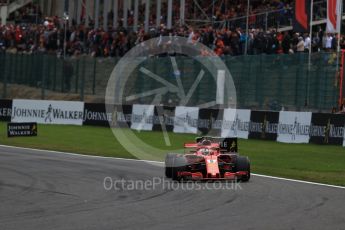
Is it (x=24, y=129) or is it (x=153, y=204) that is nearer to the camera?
(x=153, y=204)

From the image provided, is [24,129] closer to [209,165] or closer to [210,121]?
[210,121]

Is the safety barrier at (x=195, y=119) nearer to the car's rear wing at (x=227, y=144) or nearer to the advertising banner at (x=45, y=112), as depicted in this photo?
the advertising banner at (x=45, y=112)

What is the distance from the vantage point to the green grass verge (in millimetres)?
16828

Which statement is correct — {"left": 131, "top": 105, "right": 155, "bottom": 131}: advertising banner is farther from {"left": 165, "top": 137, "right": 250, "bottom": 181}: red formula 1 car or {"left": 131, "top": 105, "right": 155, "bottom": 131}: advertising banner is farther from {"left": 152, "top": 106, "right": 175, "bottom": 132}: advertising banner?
{"left": 165, "top": 137, "right": 250, "bottom": 181}: red formula 1 car

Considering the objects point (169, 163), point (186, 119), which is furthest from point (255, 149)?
point (169, 163)

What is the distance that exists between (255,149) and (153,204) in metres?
12.1

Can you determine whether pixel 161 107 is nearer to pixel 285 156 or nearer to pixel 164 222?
pixel 285 156

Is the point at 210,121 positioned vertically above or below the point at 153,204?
above

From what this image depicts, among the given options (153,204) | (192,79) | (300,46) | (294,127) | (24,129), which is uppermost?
(300,46)

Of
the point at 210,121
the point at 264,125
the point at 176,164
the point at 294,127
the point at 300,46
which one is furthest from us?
the point at 210,121

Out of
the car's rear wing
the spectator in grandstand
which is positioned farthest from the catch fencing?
the car's rear wing

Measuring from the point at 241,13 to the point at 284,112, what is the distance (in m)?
10.7

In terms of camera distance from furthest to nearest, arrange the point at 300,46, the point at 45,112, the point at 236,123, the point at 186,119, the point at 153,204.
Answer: the point at 45,112, the point at 186,119, the point at 300,46, the point at 236,123, the point at 153,204

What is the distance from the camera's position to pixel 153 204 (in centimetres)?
1111
